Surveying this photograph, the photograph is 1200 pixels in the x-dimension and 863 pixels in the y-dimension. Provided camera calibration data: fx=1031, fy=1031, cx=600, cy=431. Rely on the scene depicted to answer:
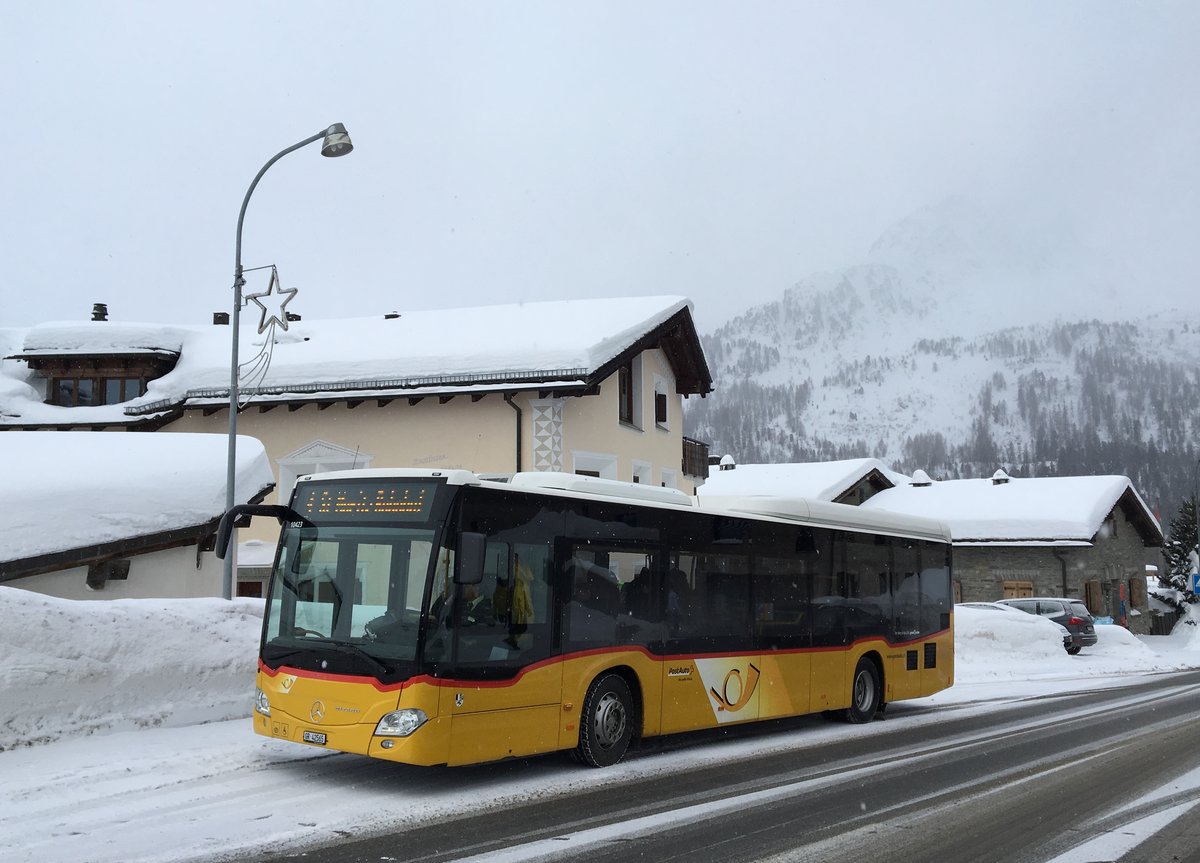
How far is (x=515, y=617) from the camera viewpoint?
882 cm

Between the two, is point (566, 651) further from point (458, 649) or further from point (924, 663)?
point (924, 663)

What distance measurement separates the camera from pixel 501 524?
8852mm

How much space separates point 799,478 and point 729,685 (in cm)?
3793

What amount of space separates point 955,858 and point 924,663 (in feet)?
28.9

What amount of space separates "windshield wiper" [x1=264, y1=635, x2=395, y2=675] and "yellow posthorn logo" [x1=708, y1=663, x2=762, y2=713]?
13.2 feet

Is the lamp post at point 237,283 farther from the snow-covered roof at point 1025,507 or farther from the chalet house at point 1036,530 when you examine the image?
the snow-covered roof at point 1025,507

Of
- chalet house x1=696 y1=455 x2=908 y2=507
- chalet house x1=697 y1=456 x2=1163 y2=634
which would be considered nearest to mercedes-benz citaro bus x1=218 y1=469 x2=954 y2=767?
chalet house x1=697 y1=456 x2=1163 y2=634

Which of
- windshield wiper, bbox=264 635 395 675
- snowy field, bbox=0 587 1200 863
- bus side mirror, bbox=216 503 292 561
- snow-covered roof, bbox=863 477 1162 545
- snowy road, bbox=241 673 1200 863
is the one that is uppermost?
snow-covered roof, bbox=863 477 1162 545

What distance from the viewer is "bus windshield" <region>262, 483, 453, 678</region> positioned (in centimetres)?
827

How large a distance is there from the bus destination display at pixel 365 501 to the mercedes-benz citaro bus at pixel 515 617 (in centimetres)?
1

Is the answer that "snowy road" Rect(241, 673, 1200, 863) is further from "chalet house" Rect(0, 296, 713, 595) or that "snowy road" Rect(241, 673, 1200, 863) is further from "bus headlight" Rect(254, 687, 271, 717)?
"chalet house" Rect(0, 296, 713, 595)

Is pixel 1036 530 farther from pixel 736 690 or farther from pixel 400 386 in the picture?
pixel 736 690

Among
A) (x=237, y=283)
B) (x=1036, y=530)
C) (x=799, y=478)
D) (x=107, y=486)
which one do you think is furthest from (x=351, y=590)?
(x=799, y=478)

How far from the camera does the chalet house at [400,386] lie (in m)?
22.9
